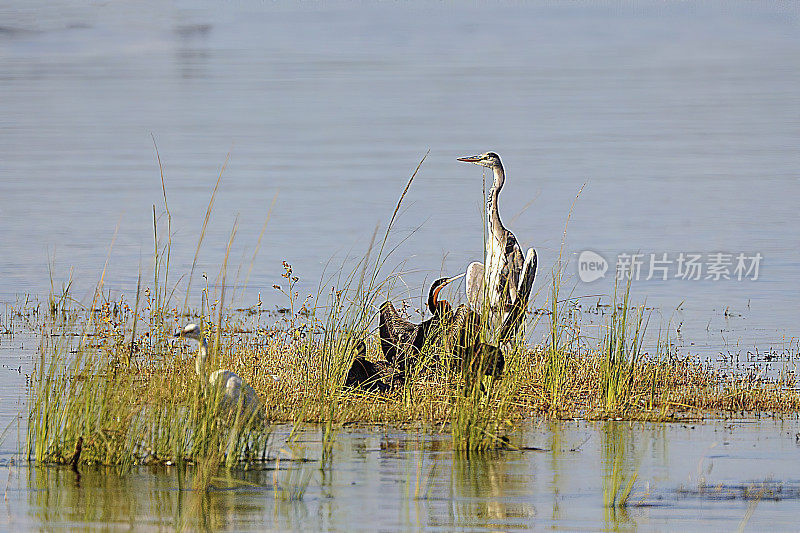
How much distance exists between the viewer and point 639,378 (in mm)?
9609

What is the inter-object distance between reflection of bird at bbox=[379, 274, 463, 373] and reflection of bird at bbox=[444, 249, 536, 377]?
17 cm

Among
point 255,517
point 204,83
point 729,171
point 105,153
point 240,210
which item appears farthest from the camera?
point 204,83

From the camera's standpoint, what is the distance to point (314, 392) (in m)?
8.90

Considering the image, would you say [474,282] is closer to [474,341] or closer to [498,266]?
[498,266]

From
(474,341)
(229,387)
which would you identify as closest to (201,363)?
(229,387)

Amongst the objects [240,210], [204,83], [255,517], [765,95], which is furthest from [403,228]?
[204,83]

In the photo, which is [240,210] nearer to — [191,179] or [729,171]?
[191,179]

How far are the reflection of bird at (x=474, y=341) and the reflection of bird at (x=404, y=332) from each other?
6.7 inches

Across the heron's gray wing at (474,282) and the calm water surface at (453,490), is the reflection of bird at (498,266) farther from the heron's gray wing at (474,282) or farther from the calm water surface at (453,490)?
the calm water surface at (453,490)

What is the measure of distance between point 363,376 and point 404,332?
64 cm

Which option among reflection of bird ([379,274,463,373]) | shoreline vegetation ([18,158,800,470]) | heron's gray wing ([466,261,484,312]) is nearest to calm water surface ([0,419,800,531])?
shoreline vegetation ([18,158,800,470])

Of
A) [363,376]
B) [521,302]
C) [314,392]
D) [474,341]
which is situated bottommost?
[314,392]

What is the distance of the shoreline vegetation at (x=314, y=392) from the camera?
24.6 feet

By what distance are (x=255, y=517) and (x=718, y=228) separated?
45.5 ft
